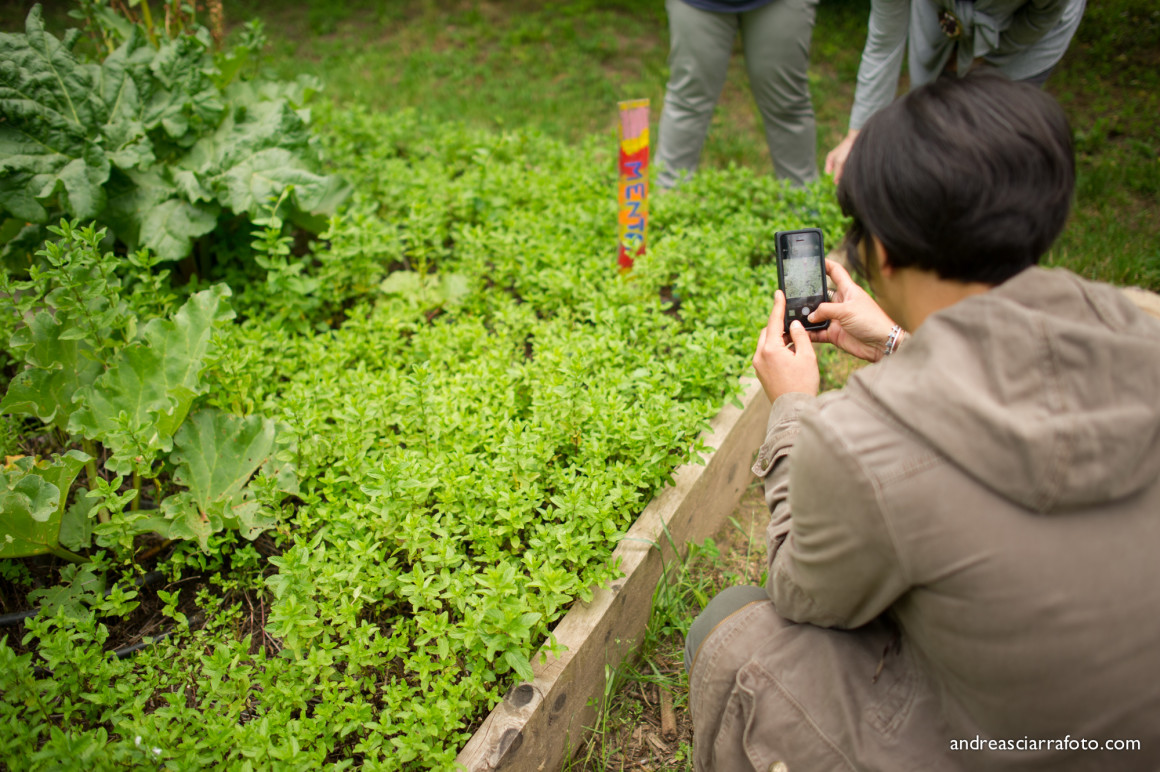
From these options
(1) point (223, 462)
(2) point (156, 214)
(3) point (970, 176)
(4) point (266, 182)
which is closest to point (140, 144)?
(2) point (156, 214)

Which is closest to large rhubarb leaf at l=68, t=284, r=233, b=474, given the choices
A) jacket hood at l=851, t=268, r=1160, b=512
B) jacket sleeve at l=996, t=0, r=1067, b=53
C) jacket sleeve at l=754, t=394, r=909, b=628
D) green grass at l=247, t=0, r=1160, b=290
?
jacket sleeve at l=754, t=394, r=909, b=628

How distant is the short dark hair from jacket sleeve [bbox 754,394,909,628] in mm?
378

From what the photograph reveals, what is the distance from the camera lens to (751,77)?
12.8ft

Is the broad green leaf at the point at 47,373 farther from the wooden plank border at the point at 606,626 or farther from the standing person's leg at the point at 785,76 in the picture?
the standing person's leg at the point at 785,76

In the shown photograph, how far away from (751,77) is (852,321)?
2265 millimetres

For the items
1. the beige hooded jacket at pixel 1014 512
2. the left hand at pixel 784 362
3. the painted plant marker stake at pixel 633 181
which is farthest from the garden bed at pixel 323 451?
the beige hooded jacket at pixel 1014 512

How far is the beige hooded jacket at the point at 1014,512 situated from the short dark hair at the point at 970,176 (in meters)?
0.11

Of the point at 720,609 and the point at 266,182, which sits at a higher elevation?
the point at 266,182

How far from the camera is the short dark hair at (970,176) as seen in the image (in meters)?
1.24

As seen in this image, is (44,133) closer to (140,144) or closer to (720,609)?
(140,144)

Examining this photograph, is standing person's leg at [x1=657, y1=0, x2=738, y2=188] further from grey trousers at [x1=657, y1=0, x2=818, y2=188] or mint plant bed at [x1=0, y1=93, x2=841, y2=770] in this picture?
mint plant bed at [x1=0, y1=93, x2=841, y2=770]

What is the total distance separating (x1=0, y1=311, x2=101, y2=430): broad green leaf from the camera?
7.61 ft

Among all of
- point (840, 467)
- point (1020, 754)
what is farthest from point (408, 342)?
point (1020, 754)

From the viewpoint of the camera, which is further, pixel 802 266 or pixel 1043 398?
pixel 802 266
